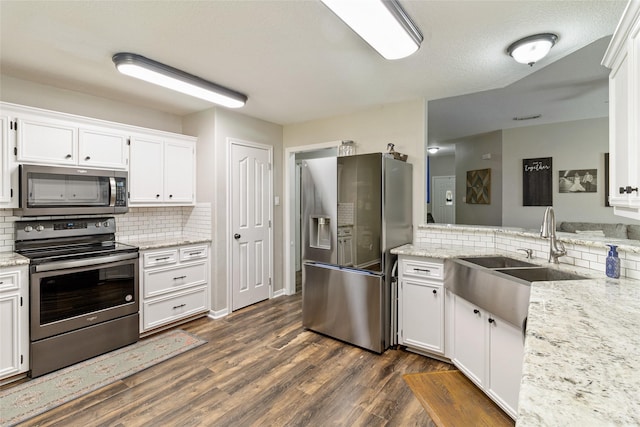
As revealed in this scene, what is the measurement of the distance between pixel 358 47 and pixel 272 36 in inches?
23.9

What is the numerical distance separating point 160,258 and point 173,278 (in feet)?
0.87

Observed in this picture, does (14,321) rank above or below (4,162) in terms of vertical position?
below

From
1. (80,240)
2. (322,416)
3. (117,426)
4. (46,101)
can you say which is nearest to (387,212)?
(322,416)

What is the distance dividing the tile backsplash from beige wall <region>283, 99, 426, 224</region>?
1.68 meters

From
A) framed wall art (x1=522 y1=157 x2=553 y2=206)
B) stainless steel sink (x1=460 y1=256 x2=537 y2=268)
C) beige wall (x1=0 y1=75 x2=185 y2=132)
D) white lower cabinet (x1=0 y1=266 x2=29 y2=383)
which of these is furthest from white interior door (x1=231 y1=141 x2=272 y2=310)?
framed wall art (x1=522 y1=157 x2=553 y2=206)

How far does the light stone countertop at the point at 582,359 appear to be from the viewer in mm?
553

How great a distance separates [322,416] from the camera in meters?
1.93

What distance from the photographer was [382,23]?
1.71m

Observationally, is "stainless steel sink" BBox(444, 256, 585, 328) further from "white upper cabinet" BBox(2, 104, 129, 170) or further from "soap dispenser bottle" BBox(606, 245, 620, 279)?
"white upper cabinet" BBox(2, 104, 129, 170)

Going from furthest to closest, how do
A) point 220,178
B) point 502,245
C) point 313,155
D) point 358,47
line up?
point 313,155
point 220,178
point 502,245
point 358,47

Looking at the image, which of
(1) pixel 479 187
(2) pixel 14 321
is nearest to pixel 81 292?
(2) pixel 14 321

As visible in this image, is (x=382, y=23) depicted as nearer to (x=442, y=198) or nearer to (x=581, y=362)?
(x=581, y=362)

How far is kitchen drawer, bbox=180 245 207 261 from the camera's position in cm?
332

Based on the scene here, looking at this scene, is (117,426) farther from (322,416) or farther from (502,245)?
(502,245)
